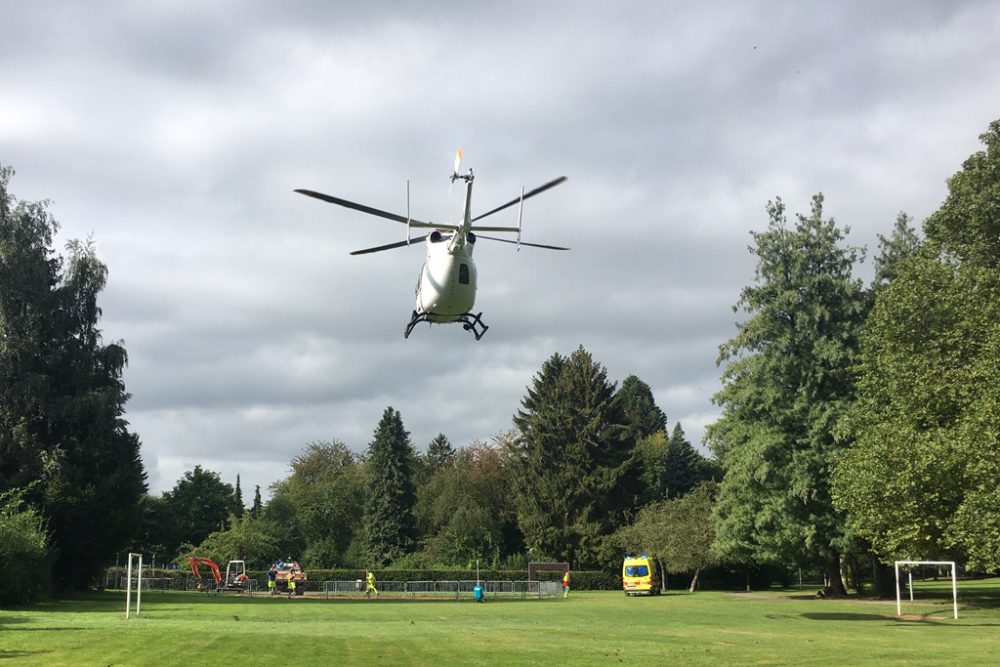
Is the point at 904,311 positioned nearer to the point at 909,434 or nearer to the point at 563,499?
the point at 909,434

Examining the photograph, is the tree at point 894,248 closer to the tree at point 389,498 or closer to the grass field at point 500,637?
the grass field at point 500,637

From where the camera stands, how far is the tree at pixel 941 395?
2998 cm

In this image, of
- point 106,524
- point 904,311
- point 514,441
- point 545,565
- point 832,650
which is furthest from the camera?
point 514,441

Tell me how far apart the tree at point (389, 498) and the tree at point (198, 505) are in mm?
16865

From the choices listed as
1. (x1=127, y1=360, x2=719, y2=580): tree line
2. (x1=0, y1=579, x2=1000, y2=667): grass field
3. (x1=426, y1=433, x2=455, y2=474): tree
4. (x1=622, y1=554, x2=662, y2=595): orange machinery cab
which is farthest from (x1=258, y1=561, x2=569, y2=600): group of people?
(x1=426, y1=433, x2=455, y2=474): tree

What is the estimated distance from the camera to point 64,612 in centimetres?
3656

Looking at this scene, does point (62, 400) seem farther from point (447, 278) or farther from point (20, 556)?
point (447, 278)

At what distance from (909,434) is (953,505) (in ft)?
9.11

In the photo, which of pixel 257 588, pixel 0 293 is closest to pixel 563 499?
pixel 257 588

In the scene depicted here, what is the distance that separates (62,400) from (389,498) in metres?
43.6

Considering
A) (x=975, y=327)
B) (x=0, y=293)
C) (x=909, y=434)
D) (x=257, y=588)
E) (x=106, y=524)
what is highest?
(x=0, y=293)

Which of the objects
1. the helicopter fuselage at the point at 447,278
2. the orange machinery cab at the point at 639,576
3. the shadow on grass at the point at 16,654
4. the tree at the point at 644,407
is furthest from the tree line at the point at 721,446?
the tree at the point at 644,407

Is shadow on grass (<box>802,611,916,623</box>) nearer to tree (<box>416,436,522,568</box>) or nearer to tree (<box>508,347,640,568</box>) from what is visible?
tree (<box>508,347,640,568</box>)

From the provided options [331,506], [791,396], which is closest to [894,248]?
[791,396]
